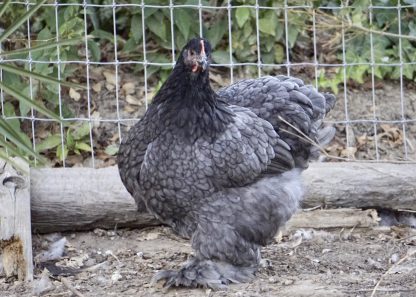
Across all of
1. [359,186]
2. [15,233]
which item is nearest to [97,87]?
[15,233]

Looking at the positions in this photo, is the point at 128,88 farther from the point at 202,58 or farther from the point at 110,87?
the point at 202,58

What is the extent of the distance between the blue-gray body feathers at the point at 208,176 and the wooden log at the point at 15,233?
68 cm

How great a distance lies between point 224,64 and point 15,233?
7.13 feet

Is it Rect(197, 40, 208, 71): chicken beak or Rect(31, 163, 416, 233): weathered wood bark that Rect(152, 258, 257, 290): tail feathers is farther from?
Rect(197, 40, 208, 71): chicken beak

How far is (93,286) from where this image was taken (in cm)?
513

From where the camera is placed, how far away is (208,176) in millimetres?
4895

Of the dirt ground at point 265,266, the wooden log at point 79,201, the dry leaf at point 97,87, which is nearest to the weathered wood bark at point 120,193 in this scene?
the wooden log at point 79,201

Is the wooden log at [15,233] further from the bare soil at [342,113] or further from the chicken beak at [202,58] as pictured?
the chicken beak at [202,58]

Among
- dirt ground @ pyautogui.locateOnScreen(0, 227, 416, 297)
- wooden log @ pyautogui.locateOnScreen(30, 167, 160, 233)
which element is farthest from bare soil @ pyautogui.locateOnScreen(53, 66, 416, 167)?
dirt ground @ pyautogui.locateOnScreen(0, 227, 416, 297)

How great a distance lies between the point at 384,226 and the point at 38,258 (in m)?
2.34

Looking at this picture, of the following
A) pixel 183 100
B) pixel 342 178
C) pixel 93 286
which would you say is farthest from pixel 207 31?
pixel 93 286

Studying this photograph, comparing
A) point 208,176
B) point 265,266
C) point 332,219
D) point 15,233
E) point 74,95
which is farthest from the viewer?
point 74,95

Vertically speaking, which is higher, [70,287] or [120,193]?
[120,193]

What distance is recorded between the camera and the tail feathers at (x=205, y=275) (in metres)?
4.95
